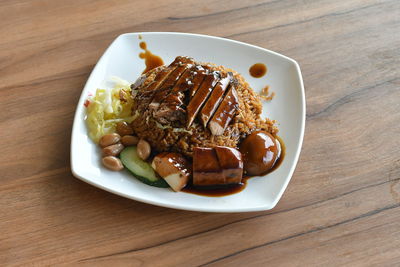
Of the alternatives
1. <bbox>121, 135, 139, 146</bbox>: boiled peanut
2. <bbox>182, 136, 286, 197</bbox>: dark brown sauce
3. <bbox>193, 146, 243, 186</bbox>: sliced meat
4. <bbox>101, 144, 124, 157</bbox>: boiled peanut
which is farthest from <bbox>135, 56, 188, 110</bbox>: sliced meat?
<bbox>182, 136, 286, 197</bbox>: dark brown sauce

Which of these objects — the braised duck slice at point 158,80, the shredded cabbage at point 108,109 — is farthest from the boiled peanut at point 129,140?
the braised duck slice at point 158,80

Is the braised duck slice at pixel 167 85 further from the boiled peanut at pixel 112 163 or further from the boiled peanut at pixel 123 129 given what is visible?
the boiled peanut at pixel 112 163

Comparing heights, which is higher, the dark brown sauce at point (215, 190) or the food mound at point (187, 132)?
the food mound at point (187, 132)

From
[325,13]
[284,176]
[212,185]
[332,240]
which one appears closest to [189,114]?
[212,185]

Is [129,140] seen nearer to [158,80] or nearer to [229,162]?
[158,80]

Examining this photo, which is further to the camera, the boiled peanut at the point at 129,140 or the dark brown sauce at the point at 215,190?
the boiled peanut at the point at 129,140

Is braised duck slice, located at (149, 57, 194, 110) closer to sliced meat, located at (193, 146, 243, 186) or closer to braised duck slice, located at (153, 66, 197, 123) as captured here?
braised duck slice, located at (153, 66, 197, 123)

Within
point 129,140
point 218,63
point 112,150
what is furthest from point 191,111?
point 218,63
